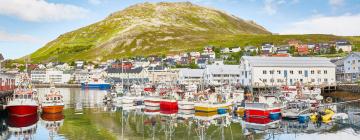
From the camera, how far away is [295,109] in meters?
59.2

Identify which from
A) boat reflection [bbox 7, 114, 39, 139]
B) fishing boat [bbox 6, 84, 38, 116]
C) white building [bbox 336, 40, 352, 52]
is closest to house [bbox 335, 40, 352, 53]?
white building [bbox 336, 40, 352, 52]

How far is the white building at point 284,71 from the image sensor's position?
327ft

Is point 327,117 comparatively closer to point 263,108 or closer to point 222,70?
point 263,108

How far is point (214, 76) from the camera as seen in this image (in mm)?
130875

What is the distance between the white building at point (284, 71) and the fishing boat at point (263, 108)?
128 feet

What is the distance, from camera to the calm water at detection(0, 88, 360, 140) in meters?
44.8

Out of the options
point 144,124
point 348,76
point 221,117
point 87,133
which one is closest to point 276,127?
point 221,117

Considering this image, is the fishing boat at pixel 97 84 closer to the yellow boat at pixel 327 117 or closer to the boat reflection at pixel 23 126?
the boat reflection at pixel 23 126

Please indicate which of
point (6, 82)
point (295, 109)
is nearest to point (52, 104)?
point (6, 82)

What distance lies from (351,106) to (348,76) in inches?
1916

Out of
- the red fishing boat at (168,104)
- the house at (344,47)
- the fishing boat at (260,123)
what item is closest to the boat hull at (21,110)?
the red fishing boat at (168,104)

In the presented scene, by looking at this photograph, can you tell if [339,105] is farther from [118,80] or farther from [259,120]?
→ [118,80]

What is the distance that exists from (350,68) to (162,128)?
82.3 meters

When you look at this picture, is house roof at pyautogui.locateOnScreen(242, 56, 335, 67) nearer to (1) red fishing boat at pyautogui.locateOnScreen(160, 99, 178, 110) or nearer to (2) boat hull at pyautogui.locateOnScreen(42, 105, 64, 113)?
(1) red fishing boat at pyautogui.locateOnScreen(160, 99, 178, 110)
